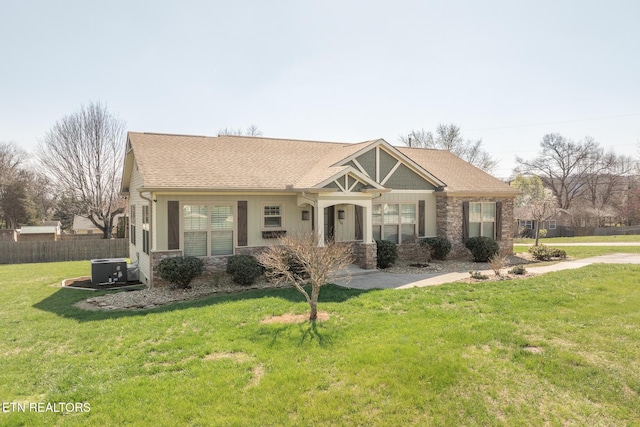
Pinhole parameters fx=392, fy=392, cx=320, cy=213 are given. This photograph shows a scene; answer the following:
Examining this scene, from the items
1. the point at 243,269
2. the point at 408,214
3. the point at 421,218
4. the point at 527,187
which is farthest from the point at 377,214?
the point at 527,187

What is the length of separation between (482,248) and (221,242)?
10306 mm

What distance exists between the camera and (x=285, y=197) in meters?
13.6

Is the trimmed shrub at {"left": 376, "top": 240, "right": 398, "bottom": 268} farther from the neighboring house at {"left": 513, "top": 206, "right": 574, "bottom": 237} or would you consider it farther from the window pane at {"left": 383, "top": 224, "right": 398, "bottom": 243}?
the neighboring house at {"left": 513, "top": 206, "right": 574, "bottom": 237}

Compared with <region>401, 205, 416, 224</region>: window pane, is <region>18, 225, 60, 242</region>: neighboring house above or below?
below

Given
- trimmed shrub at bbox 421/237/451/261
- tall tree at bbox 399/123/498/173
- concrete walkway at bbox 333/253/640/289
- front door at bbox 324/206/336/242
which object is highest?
tall tree at bbox 399/123/498/173

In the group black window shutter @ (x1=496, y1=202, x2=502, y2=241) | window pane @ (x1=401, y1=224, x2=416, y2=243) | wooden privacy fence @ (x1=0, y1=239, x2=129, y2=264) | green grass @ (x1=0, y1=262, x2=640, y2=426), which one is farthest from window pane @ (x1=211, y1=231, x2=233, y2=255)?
wooden privacy fence @ (x1=0, y1=239, x2=129, y2=264)

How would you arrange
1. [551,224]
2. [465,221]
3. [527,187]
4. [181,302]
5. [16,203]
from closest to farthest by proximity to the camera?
1. [181,302]
2. [465,221]
3. [16,203]
4. [551,224]
5. [527,187]

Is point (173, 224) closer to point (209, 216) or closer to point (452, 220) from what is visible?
point (209, 216)

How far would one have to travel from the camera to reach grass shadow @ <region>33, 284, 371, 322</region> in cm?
→ 930

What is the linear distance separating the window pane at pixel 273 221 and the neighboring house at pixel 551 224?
33855 millimetres

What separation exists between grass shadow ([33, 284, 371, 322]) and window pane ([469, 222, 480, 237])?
846 centimetres

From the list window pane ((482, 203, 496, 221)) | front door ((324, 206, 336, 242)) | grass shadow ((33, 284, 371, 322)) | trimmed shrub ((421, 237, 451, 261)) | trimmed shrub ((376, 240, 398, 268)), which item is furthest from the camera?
window pane ((482, 203, 496, 221))

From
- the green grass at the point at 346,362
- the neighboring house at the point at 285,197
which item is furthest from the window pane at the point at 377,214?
the green grass at the point at 346,362

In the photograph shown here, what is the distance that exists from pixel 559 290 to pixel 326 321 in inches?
234
